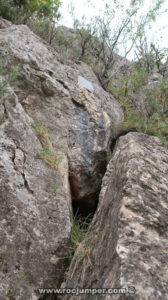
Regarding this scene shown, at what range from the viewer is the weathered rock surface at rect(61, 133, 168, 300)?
7.47 feet

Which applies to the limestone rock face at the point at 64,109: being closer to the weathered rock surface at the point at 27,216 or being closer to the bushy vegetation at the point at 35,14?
the weathered rock surface at the point at 27,216

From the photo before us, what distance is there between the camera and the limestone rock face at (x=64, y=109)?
512cm

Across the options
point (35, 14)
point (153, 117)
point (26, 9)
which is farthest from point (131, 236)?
point (35, 14)

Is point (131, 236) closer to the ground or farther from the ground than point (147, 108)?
closer to the ground

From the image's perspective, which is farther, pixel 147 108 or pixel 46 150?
pixel 147 108

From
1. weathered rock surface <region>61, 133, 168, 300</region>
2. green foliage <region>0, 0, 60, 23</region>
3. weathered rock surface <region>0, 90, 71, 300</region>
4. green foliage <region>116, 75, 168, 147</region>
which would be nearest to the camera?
weathered rock surface <region>61, 133, 168, 300</region>

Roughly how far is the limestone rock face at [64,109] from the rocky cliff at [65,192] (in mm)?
17

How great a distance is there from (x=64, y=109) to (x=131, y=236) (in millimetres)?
3311

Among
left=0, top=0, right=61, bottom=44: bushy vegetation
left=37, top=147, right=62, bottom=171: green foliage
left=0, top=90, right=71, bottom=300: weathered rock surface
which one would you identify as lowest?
left=0, top=90, right=71, bottom=300: weathered rock surface

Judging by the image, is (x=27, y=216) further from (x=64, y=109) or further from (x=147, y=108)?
(x=147, y=108)

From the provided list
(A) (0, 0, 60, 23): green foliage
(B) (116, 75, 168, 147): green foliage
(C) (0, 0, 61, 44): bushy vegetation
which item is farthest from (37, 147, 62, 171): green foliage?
(A) (0, 0, 60, 23): green foliage

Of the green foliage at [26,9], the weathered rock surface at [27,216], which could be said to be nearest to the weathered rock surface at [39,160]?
the weathered rock surface at [27,216]

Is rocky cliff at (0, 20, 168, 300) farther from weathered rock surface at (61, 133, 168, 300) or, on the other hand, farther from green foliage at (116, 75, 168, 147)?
green foliage at (116, 75, 168, 147)

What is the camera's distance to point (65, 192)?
4.14 metres
